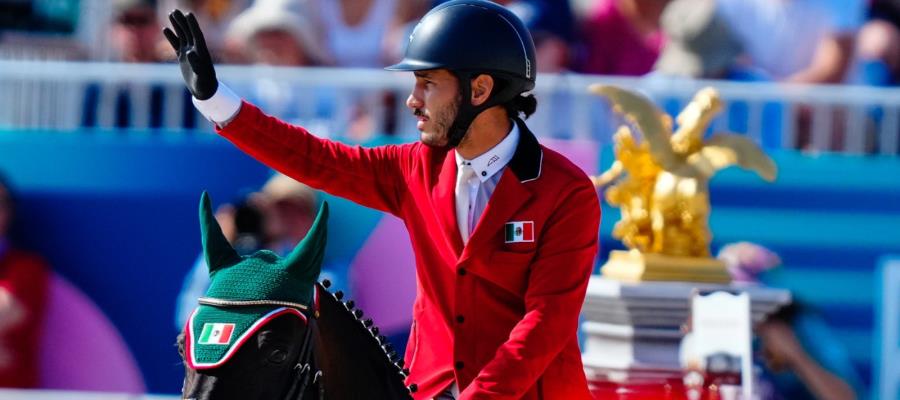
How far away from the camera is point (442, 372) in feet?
14.0

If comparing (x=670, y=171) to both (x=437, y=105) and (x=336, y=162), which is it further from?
(x=437, y=105)

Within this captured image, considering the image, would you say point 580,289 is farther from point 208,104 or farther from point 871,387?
point 871,387

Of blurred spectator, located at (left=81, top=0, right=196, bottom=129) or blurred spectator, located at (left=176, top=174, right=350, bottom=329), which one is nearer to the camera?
blurred spectator, located at (left=176, top=174, right=350, bottom=329)

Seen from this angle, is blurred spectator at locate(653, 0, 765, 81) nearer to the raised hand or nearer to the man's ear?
the man's ear

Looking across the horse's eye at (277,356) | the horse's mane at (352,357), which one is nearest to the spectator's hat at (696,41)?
the horse's mane at (352,357)

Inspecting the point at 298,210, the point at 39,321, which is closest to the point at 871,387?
the point at 298,210

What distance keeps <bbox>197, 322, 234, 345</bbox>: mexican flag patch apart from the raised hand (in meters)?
0.85

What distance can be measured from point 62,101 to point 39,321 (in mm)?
1150

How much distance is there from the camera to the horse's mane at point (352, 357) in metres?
3.91

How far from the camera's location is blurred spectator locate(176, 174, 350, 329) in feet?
28.6

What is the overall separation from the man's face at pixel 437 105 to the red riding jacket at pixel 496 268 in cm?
15

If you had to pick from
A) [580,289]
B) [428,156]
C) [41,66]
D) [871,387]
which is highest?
[41,66]

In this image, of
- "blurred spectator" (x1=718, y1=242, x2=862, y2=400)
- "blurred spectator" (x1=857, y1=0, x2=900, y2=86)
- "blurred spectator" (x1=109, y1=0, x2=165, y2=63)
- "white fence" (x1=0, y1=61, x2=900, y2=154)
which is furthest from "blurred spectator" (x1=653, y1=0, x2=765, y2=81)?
"blurred spectator" (x1=109, y1=0, x2=165, y2=63)

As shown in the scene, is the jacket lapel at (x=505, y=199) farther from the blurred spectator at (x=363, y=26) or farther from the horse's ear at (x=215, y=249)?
the blurred spectator at (x=363, y=26)
